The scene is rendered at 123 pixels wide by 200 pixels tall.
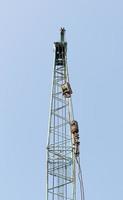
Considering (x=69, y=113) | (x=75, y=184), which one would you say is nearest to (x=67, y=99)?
(x=69, y=113)

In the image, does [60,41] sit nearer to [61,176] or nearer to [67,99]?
[67,99]

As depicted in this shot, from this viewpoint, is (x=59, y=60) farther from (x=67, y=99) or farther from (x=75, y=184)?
(x=75, y=184)

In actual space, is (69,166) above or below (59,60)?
below

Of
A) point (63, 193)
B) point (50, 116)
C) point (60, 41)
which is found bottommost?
point (63, 193)

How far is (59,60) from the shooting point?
17150 cm

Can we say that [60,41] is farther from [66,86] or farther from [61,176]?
[61,176]

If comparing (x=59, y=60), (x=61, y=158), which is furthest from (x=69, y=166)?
(x=59, y=60)

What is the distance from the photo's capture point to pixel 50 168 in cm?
16388

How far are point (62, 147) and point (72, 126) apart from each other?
443 centimetres

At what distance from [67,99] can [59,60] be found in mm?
6831

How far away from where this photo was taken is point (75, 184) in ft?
533

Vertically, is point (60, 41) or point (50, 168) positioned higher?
point (60, 41)

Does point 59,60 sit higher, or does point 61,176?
point 59,60

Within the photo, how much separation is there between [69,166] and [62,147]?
9.46 ft
